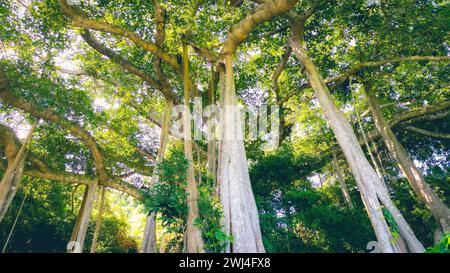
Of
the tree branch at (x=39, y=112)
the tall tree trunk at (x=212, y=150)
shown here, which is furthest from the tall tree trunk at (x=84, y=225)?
the tall tree trunk at (x=212, y=150)

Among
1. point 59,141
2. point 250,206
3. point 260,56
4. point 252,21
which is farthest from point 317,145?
point 59,141

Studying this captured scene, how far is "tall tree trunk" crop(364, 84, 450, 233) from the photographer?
6970mm

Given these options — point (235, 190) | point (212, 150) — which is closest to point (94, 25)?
point (212, 150)

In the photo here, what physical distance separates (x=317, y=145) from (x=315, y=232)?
3786 millimetres

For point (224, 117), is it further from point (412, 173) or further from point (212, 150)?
point (412, 173)

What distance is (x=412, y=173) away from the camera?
7758 millimetres

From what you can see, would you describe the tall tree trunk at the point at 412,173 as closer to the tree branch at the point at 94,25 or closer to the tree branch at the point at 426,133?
the tree branch at the point at 426,133

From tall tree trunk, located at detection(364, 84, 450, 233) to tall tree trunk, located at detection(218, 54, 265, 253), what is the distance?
18.0 feet

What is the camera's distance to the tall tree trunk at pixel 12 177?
6.26 metres

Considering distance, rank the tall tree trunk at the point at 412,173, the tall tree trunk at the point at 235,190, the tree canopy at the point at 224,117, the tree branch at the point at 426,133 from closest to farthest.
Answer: the tall tree trunk at the point at 235,190 → the tree canopy at the point at 224,117 → the tall tree trunk at the point at 412,173 → the tree branch at the point at 426,133

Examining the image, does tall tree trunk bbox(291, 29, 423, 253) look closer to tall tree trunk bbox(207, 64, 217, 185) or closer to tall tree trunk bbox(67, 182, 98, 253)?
tall tree trunk bbox(207, 64, 217, 185)

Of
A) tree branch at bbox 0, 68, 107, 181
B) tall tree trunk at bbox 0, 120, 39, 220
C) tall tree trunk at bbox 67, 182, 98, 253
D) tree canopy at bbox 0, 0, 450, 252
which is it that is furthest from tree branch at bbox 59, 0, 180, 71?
tall tree trunk at bbox 67, 182, 98, 253

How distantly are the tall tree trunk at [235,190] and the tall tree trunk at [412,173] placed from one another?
5.49m

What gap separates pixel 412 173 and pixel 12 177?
1099 centimetres
